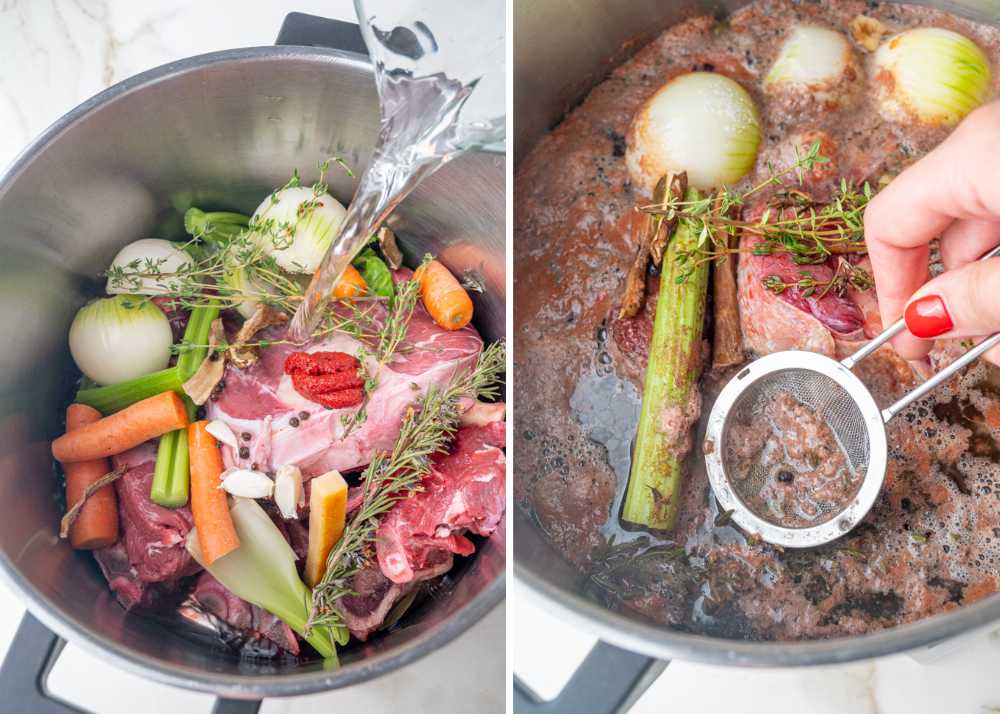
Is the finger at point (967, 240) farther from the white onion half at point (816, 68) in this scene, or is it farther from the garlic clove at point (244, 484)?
the garlic clove at point (244, 484)

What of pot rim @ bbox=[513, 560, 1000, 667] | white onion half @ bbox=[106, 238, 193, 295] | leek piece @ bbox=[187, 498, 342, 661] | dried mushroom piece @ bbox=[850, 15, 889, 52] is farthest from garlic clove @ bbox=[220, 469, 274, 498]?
dried mushroom piece @ bbox=[850, 15, 889, 52]

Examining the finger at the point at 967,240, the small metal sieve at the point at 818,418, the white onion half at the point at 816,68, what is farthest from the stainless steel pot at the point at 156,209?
the finger at the point at 967,240

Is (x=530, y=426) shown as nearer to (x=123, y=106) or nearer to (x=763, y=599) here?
(x=763, y=599)

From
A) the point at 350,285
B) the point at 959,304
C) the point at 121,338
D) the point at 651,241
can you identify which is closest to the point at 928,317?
the point at 959,304

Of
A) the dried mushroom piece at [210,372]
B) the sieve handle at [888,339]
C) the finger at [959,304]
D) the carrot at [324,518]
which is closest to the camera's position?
the finger at [959,304]

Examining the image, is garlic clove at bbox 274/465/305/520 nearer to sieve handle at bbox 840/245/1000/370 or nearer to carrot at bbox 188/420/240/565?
carrot at bbox 188/420/240/565

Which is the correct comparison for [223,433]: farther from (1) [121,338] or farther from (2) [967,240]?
(2) [967,240]
